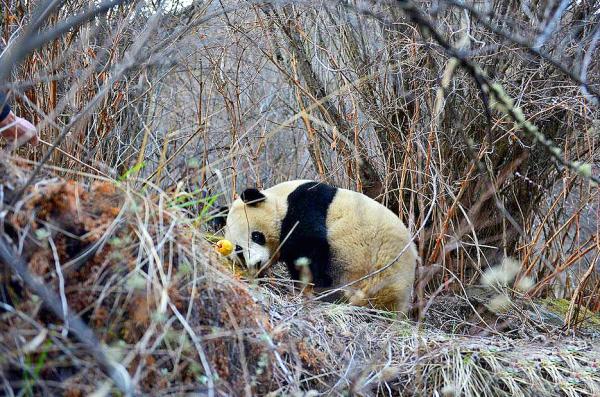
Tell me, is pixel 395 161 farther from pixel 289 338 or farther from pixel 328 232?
pixel 289 338

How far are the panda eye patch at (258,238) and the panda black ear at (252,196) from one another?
231mm

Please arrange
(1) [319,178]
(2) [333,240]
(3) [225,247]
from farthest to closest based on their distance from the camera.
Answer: (1) [319,178], (2) [333,240], (3) [225,247]

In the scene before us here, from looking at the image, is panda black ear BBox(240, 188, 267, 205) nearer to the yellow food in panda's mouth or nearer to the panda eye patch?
the panda eye patch

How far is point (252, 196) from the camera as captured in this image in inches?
182

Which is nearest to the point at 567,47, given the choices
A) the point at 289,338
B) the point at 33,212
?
the point at 289,338

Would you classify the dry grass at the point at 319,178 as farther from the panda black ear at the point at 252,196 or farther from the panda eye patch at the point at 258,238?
the panda eye patch at the point at 258,238

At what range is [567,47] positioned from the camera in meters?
4.67

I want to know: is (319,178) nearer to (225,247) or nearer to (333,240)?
(333,240)

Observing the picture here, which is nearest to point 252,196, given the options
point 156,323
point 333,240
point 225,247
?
point 225,247

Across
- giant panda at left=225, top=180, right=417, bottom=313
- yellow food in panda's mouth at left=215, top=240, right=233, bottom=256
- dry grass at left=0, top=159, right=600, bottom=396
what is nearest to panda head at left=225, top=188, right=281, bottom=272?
giant panda at left=225, top=180, right=417, bottom=313

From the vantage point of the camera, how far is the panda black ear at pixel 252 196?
181 inches

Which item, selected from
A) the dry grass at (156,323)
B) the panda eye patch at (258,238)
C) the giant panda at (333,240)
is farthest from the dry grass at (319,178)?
the panda eye patch at (258,238)

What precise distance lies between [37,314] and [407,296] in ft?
9.34

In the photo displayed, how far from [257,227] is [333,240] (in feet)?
1.79
